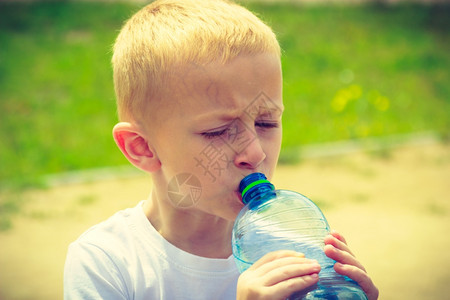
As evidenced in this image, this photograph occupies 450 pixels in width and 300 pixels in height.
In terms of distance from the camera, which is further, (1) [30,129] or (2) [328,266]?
(1) [30,129]

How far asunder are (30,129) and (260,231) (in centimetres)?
444

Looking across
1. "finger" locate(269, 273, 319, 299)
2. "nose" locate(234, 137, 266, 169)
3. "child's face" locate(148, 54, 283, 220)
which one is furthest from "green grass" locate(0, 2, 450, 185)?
"finger" locate(269, 273, 319, 299)

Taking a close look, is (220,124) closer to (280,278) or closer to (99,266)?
(280,278)

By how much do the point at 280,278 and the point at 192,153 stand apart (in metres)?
0.49

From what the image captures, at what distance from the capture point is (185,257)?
6.68ft

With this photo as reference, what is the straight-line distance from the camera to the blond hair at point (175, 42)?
1865 millimetres

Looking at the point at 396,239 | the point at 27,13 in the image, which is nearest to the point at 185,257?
the point at 396,239

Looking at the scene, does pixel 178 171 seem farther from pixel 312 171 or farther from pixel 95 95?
pixel 95 95

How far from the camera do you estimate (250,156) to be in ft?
5.91

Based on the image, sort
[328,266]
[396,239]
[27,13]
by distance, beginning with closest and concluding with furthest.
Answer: [328,266], [396,239], [27,13]

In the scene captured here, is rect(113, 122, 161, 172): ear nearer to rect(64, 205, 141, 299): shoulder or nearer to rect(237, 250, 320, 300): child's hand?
rect(64, 205, 141, 299): shoulder

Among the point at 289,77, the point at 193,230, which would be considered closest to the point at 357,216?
the point at 193,230

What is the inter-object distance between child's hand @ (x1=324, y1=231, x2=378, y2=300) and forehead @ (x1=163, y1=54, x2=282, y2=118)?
0.47 metres

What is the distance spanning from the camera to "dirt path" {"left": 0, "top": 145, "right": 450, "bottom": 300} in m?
3.54
